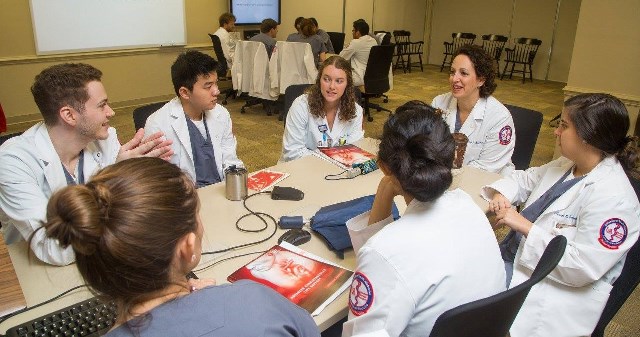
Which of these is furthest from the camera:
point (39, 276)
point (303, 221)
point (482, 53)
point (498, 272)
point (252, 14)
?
point (252, 14)

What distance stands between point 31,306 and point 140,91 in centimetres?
543

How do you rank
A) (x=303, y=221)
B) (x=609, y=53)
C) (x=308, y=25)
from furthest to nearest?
(x=308, y=25) → (x=609, y=53) → (x=303, y=221)

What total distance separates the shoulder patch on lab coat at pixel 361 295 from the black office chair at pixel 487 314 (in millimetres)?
180

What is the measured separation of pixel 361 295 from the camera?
1104mm

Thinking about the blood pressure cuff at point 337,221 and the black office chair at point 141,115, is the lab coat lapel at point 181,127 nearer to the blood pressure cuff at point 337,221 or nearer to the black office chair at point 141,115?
the black office chair at point 141,115

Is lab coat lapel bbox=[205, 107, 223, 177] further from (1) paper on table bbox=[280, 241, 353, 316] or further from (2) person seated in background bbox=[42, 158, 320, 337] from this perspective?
(2) person seated in background bbox=[42, 158, 320, 337]

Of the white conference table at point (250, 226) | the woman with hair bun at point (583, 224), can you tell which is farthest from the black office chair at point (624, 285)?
the white conference table at point (250, 226)

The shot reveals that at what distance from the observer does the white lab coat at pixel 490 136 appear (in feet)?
8.33

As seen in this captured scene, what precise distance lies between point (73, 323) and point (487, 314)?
3.21 feet

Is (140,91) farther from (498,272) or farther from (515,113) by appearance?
(498,272)

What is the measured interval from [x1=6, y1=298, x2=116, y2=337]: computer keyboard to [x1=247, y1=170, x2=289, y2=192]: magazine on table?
883 mm

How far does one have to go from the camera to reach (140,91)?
6207 millimetres

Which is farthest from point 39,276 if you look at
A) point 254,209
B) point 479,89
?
point 479,89

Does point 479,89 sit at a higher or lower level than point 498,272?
higher
